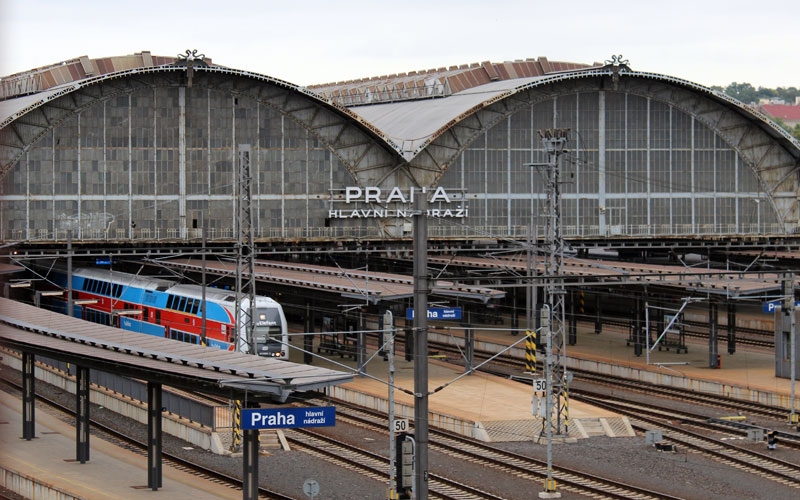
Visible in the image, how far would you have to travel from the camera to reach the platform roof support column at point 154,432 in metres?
36.1

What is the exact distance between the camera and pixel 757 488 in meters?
38.3

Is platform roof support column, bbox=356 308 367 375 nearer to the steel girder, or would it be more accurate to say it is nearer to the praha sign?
the praha sign

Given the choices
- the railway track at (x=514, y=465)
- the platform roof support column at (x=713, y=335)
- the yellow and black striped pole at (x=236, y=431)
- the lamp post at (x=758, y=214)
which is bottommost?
the railway track at (x=514, y=465)

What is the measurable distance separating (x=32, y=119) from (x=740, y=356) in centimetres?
4087

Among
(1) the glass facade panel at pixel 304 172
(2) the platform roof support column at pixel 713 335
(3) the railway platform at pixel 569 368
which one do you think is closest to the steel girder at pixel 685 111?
(1) the glass facade panel at pixel 304 172

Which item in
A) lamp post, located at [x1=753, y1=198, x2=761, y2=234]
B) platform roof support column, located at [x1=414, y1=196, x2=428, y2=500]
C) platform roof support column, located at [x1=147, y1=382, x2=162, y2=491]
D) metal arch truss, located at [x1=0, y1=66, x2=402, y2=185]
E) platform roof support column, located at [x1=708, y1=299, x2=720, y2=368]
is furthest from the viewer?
lamp post, located at [x1=753, y1=198, x2=761, y2=234]

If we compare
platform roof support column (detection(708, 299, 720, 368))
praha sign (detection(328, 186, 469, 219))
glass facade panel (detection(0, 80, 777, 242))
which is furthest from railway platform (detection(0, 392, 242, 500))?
praha sign (detection(328, 186, 469, 219))

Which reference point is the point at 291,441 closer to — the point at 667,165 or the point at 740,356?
the point at 740,356

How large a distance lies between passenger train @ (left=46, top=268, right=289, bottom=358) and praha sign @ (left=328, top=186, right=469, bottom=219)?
16177 mm

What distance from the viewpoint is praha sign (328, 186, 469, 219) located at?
8056 centimetres

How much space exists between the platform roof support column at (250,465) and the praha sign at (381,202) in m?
49.0

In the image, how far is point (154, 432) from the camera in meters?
36.3

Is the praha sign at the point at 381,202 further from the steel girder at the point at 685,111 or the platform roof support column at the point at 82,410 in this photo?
the platform roof support column at the point at 82,410

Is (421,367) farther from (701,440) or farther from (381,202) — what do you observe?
(381,202)
